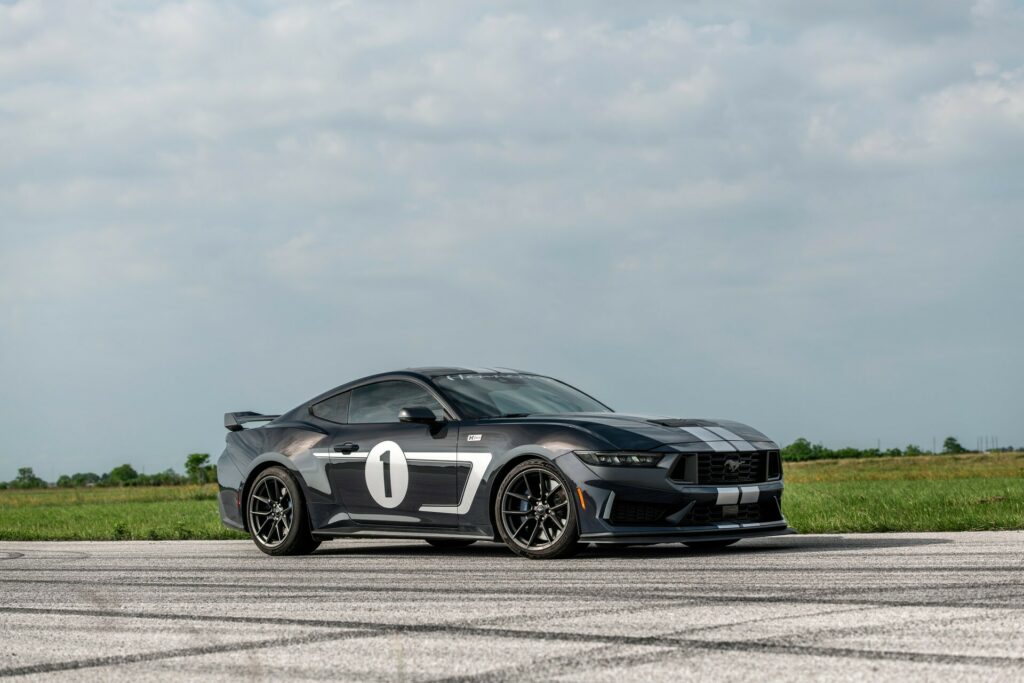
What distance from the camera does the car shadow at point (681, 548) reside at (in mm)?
9469

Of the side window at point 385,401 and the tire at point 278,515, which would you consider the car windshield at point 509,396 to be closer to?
the side window at point 385,401

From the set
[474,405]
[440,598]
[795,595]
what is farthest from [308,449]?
[795,595]

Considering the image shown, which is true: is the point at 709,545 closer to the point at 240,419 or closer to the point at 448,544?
the point at 448,544

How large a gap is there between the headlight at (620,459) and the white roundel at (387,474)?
168 cm

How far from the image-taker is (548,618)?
224 inches

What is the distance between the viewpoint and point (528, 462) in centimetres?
945

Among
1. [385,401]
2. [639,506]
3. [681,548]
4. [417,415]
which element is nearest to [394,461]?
[417,415]

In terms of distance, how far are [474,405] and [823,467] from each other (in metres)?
61.3

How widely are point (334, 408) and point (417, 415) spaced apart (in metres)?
1.42

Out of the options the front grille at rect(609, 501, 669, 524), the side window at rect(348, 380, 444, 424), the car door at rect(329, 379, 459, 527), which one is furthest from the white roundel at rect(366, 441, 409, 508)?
the front grille at rect(609, 501, 669, 524)

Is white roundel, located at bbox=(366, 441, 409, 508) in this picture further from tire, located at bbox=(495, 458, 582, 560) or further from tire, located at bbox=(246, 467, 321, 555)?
tire, located at bbox=(495, 458, 582, 560)

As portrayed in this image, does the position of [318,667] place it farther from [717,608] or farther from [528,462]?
[528,462]

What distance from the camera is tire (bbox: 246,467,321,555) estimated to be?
10.9 meters

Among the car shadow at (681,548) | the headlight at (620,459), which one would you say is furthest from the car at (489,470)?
the car shadow at (681,548)
